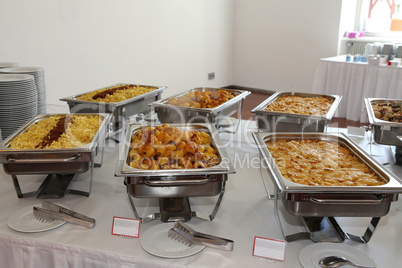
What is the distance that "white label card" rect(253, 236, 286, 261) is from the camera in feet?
2.94

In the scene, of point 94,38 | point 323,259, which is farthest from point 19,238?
point 94,38

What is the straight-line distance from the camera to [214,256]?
92 cm

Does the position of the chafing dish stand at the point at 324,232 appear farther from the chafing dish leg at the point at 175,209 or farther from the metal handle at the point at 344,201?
the chafing dish leg at the point at 175,209

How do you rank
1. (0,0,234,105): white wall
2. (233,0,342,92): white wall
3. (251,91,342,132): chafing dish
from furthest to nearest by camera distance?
(233,0,342,92): white wall
(0,0,234,105): white wall
(251,91,342,132): chafing dish

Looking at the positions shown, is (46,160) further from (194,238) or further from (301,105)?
(301,105)

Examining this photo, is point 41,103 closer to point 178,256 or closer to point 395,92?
point 178,256

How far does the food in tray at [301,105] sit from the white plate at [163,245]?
34.6 inches

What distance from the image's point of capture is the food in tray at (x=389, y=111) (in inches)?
58.1

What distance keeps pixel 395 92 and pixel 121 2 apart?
3.05 meters

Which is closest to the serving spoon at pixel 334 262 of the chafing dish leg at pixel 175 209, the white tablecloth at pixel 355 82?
the chafing dish leg at pixel 175 209

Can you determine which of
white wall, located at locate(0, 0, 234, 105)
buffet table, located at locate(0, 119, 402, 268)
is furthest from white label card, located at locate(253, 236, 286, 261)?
white wall, located at locate(0, 0, 234, 105)

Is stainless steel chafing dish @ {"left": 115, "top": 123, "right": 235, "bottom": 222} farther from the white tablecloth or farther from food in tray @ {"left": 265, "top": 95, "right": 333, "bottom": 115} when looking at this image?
the white tablecloth

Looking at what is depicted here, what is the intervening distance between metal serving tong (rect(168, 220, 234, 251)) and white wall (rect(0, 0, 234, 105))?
8.30ft

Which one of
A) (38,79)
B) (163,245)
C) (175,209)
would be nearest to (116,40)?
(38,79)
